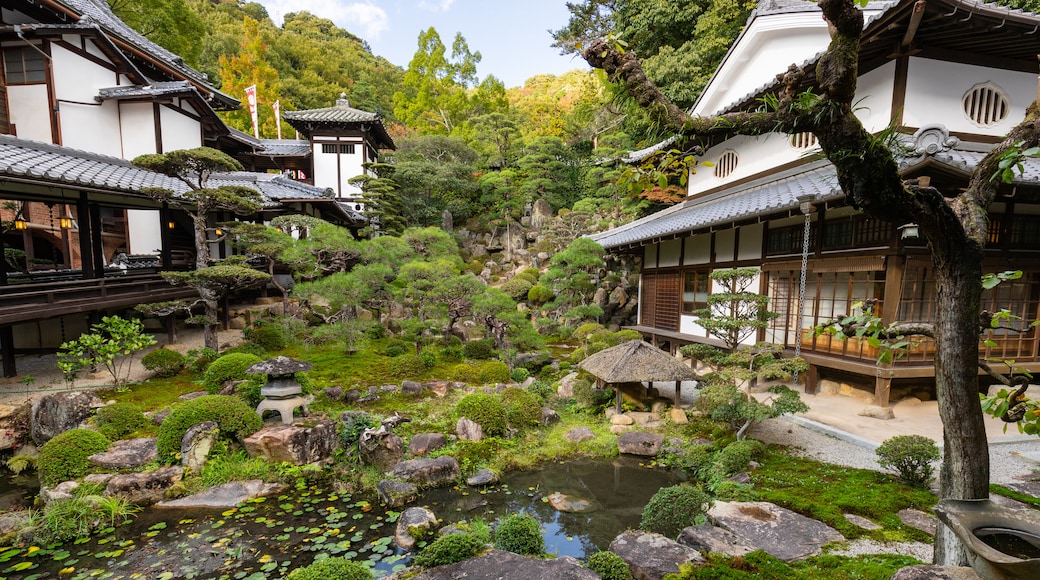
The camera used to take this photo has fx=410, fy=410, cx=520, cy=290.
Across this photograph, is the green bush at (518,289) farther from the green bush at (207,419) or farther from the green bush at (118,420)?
the green bush at (118,420)

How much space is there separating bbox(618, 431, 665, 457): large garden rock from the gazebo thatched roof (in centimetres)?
114

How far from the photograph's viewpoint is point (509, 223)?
2691 cm

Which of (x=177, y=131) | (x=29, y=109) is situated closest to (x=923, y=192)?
(x=29, y=109)

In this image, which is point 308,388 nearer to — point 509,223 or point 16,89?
point 16,89

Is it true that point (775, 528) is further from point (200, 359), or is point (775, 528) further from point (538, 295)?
point (538, 295)

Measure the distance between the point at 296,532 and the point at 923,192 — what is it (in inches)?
299

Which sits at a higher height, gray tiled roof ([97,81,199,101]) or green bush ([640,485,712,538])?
gray tiled roof ([97,81,199,101])

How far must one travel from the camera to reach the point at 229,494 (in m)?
6.66

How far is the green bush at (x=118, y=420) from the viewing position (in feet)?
24.3

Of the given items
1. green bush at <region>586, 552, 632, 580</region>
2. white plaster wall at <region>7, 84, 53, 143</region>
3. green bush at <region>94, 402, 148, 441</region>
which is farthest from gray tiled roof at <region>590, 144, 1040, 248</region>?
white plaster wall at <region>7, 84, 53, 143</region>

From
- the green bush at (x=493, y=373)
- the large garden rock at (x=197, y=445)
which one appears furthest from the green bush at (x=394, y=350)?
the large garden rock at (x=197, y=445)

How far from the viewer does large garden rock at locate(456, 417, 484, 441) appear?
840 centimetres

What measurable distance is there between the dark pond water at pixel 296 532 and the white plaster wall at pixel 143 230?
12425 millimetres

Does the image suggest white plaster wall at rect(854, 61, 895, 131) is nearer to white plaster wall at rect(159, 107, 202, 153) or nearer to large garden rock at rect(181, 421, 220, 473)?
large garden rock at rect(181, 421, 220, 473)
